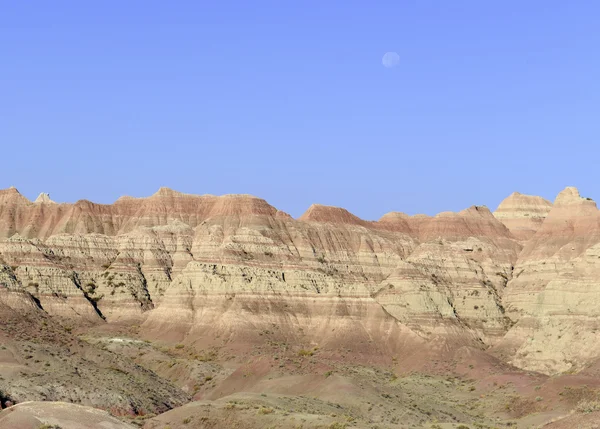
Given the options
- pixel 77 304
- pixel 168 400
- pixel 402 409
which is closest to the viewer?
pixel 402 409

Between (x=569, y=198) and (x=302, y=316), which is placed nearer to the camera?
(x=302, y=316)

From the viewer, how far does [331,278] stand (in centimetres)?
16138

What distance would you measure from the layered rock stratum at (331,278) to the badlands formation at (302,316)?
1.01 ft

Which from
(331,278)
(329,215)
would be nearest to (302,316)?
(331,278)

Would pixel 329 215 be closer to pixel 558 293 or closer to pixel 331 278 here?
pixel 331 278

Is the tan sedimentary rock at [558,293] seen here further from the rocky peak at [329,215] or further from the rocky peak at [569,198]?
the rocky peak at [329,215]

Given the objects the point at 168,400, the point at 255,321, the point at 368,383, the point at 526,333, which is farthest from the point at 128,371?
the point at 526,333

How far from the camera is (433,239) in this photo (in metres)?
184

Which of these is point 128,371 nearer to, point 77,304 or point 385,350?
point 385,350

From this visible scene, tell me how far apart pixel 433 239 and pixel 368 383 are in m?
86.9

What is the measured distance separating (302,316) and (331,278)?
12607 mm

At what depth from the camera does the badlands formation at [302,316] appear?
91.3 metres

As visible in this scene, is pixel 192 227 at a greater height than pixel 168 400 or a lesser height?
greater

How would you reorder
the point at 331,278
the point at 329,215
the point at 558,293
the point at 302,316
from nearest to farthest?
the point at 558,293
the point at 302,316
the point at 331,278
the point at 329,215
